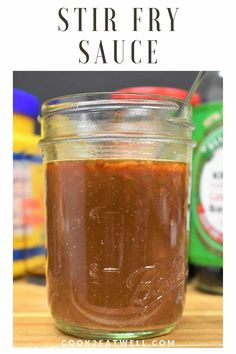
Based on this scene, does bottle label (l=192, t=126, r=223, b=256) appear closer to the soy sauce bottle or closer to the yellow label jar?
the soy sauce bottle

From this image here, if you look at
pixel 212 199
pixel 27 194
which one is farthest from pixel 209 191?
pixel 27 194

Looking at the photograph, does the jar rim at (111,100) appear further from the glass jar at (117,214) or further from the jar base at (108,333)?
the jar base at (108,333)

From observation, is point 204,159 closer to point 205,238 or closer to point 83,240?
point 205,238
